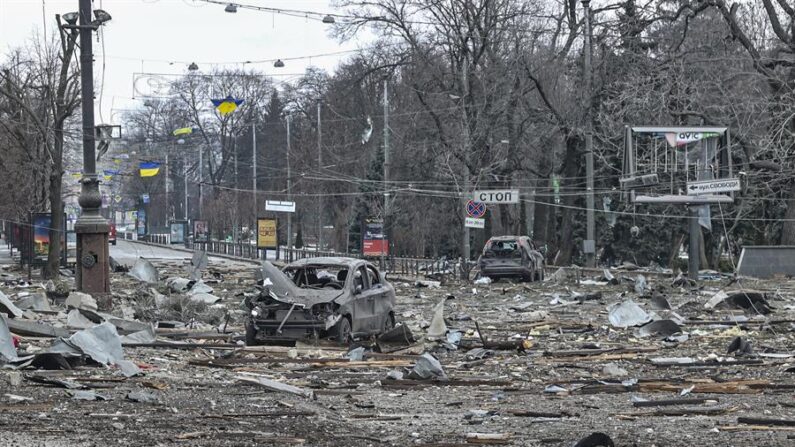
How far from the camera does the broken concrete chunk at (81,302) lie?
21.4m

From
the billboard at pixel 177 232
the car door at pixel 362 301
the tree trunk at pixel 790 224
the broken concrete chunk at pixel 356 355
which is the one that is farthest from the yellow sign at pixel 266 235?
the broken concrete chunk at pixel 356 355

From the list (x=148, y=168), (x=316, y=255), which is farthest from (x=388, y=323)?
(x=148, y=168)

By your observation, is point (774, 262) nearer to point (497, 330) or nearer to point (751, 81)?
point (751, 81)

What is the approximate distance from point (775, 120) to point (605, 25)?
50.9 feet

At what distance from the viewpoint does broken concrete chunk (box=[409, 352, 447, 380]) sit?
1414 centimetres

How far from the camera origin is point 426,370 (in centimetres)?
1416

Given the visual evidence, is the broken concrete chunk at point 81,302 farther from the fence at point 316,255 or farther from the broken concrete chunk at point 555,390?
the fence at point 316,255

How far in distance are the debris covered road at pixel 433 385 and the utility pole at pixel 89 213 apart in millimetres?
939

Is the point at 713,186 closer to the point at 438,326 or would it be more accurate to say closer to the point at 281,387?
the point at 438,326

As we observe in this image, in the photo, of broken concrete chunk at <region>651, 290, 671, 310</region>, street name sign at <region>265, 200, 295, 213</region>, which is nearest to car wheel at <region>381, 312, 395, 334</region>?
broken concrete chunk at <region>651, 290, 671, 310</region>

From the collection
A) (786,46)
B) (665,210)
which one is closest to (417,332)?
(786,46)

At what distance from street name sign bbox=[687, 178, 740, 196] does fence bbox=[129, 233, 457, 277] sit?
12.3 metres

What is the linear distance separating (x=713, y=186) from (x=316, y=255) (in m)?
32.0

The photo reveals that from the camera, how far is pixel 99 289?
23.2 meters
